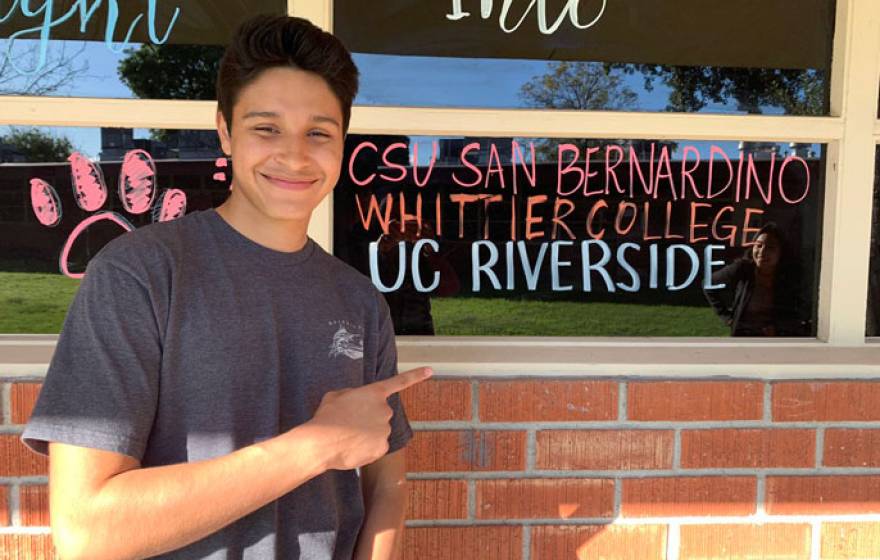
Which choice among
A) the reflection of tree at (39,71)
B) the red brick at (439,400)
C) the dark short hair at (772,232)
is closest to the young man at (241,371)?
the red brick at (439,400)

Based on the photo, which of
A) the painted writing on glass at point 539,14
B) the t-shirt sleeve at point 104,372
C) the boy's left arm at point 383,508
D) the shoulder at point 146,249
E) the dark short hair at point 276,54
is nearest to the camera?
the t-shirt sleeve at point 104,372

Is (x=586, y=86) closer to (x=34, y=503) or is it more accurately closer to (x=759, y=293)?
(x=759, y=293)

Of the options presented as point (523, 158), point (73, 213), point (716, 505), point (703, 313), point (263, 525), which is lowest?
point (716, 505)

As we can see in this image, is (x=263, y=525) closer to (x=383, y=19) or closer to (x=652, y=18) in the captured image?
(x=383, y=19)

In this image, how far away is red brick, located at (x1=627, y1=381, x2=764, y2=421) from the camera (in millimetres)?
1999

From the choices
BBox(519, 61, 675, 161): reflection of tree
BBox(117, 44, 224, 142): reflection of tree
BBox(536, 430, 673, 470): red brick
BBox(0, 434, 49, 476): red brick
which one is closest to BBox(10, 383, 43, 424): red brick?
BBox(0, 434, 49, 476): red brick

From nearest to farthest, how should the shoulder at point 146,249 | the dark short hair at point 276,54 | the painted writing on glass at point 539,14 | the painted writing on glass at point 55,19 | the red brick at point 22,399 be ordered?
1. the shoulder at point 146,249
2. the dark short hair at point 276,54
3. the red brick at point 22,399
4. the painted writing on glass at point 55,19
5. the painted writing on glass at point 539,14

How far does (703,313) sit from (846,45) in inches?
33.8

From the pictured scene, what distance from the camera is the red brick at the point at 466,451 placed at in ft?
6.46

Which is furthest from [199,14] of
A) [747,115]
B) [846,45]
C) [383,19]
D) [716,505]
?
[716,505]

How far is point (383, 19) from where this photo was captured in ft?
6.72

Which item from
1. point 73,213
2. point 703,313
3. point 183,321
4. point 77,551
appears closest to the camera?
point 77,551

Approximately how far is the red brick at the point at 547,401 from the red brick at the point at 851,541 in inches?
28.9

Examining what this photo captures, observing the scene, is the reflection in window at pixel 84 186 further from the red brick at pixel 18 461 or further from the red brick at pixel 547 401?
the red brick at pixel 547 401
